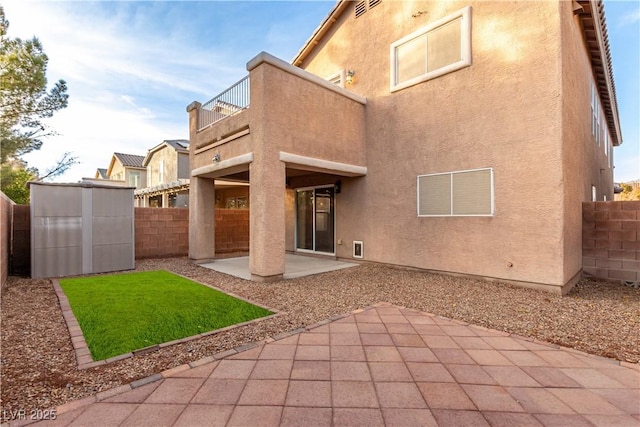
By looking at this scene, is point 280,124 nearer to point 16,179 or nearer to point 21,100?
point 21,100

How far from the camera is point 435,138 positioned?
26.5 feet

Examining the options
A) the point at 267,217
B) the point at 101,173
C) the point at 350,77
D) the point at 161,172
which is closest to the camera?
the point at 267,217

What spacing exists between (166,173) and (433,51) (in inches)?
894

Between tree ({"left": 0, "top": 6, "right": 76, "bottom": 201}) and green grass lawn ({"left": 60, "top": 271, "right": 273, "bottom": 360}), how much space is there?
1088 centimetres

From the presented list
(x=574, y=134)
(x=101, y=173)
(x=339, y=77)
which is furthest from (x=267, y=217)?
(x=101, y=173)

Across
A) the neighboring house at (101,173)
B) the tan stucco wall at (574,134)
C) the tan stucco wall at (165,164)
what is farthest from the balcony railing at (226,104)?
the neighboring house at (101,173)

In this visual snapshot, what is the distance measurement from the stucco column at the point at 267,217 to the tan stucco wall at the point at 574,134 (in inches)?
246

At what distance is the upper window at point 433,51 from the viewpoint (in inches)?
297

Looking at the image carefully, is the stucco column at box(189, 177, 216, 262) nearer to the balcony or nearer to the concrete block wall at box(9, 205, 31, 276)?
the balcony

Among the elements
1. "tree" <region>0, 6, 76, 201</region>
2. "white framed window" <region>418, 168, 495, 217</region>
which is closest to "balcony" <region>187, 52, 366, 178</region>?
"white framed window" <region>418, 168, 495, 217</region>

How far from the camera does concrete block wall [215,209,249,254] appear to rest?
12656 millimetres

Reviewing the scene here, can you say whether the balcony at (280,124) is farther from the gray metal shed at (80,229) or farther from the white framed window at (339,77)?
the gray metal shed at (80,229)

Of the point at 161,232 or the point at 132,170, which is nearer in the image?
the point at 161,232

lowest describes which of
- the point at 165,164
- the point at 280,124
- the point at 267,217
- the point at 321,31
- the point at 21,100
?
the point at 267,217
